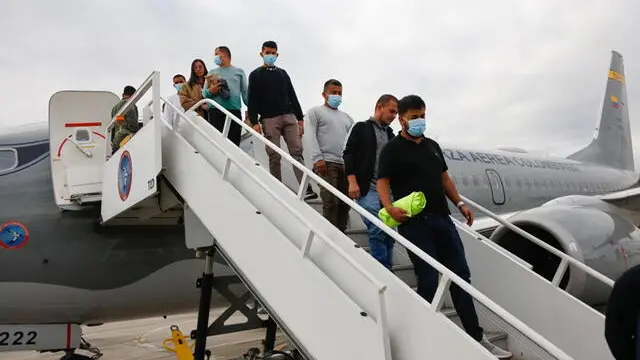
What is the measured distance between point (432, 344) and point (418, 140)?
1.33m

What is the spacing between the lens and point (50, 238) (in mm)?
4637

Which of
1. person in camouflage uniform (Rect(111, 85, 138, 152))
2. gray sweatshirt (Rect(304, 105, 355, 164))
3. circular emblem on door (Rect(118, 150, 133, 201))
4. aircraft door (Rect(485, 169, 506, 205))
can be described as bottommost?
aircraft door (Rect(485, 169, 506, 205))

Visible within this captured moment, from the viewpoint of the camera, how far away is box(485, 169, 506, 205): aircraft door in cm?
974

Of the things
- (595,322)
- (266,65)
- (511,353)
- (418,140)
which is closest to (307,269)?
(418,140)

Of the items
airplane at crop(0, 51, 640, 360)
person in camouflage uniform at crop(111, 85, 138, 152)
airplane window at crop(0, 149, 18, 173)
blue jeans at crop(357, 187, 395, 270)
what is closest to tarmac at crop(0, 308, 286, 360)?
airplane at crop(0, 51, 640, 360)

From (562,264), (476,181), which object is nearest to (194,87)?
(562,264)

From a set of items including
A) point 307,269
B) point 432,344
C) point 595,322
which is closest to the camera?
point 432,344

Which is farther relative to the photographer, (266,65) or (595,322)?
(266,65)

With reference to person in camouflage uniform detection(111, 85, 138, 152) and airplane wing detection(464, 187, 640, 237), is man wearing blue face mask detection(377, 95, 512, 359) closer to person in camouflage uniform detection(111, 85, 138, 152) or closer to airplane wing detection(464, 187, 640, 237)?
person in camouflage uniform detection(111, 85, 138, 152)

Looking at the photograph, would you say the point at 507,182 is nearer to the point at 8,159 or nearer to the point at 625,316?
the point at 8,159

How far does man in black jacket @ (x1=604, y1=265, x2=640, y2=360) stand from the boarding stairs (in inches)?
16.5

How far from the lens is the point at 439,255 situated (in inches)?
127

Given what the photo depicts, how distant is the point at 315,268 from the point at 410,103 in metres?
1.12

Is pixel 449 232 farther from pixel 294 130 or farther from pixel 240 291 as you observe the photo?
pixel 240 291
